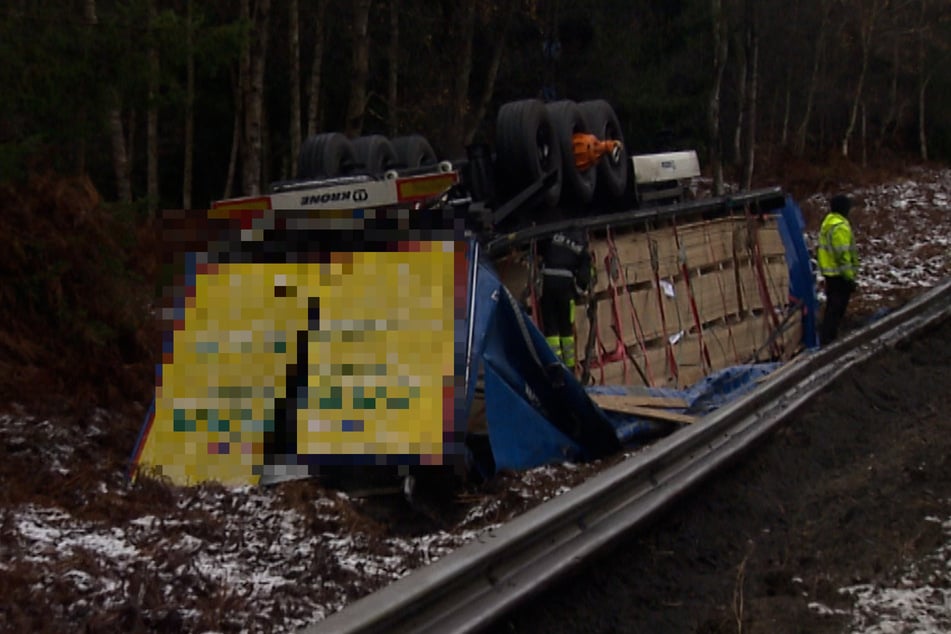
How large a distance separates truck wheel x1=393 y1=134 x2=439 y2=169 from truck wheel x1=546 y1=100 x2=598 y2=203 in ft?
4.43

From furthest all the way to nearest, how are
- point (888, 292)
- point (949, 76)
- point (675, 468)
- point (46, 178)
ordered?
point (949, 76)
point (888, 292)
point (46, 178)
point (675, 468)

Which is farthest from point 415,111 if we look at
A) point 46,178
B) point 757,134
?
point 46,178

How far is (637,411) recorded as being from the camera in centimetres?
818

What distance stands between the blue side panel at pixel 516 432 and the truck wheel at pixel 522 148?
106 inches

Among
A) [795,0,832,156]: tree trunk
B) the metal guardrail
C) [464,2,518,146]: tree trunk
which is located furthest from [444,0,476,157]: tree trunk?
the metal guardrail

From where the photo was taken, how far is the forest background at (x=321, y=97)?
8.03 meters

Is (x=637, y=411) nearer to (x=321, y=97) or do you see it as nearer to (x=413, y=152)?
(x=413, y=152)

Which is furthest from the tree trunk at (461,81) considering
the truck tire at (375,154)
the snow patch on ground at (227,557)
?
the snow patch on ground at (227,557)

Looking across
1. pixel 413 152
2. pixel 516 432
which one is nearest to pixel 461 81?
pixel 413 152

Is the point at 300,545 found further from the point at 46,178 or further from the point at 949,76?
the point at 949,76

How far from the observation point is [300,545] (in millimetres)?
5449

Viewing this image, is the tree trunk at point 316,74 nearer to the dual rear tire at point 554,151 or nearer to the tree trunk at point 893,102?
the dual rear tire at point 554,151

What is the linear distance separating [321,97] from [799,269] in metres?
17.1

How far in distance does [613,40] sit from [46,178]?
24.2m
